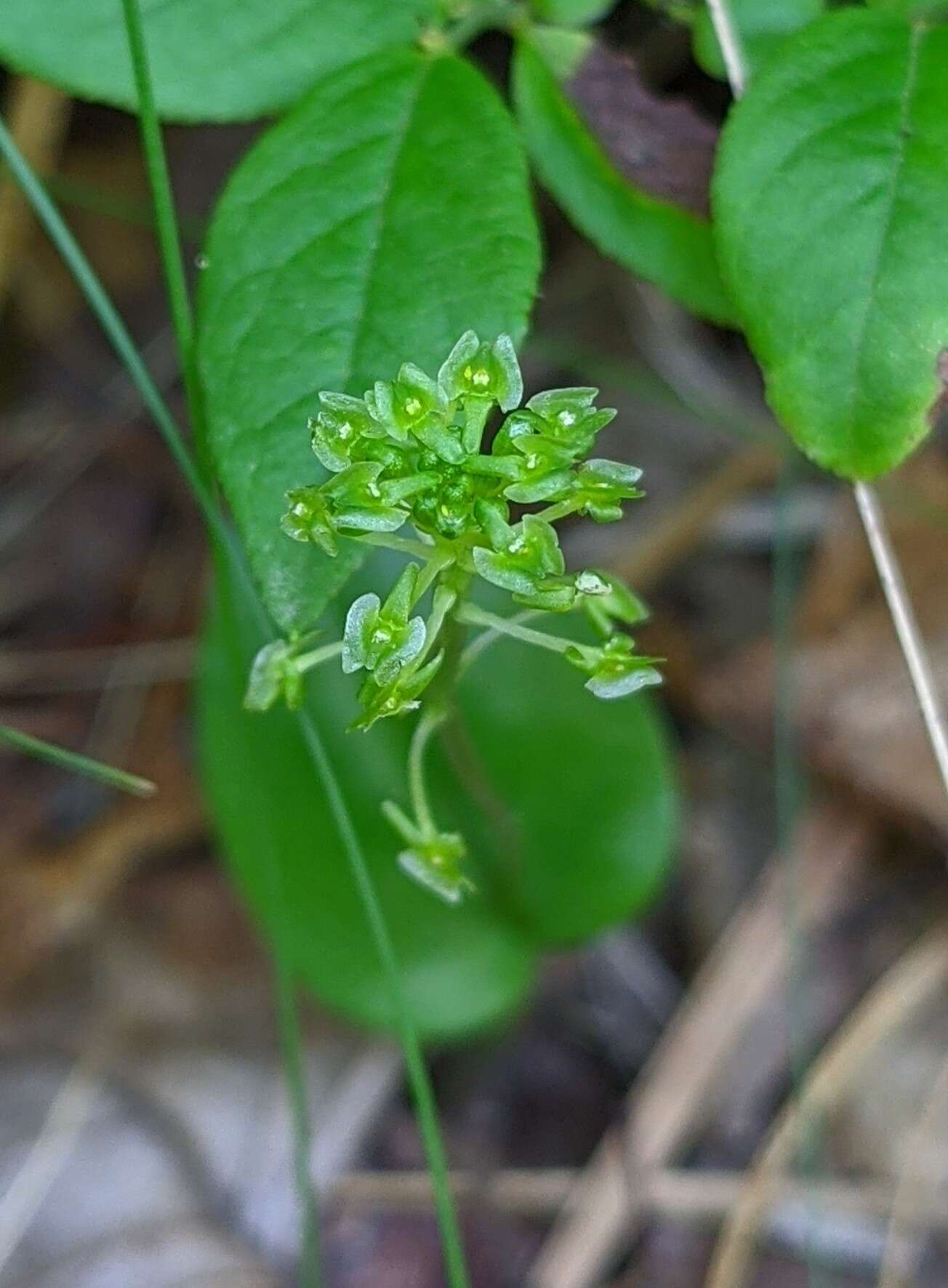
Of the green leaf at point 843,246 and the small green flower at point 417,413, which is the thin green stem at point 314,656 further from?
the green leaf at point 843,246

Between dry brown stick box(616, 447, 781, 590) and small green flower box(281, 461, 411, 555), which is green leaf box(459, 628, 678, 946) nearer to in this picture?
dry brown stick box(616, 447, 781, 590)

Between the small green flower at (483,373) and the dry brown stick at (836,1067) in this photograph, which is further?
the dry brown stick at (836,1067)

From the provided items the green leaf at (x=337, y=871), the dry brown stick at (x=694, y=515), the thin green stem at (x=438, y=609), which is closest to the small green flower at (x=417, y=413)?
the thin green stem at (x=438, y=609)

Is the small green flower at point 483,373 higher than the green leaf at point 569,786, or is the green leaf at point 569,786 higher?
the small green flower at point 483,373

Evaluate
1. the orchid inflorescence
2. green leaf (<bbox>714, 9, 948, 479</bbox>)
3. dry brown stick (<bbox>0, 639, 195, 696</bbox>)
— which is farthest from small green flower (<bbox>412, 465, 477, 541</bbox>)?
dry brown stick (<bbox>0, 639, 195, 696</bbox>)

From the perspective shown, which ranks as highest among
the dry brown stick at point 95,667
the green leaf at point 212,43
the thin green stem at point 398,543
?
the green leaf at point 212,43

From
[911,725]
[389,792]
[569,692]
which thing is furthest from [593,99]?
[911,725]

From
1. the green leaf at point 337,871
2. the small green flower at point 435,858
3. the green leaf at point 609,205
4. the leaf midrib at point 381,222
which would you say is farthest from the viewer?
the green leaf at point 337,871

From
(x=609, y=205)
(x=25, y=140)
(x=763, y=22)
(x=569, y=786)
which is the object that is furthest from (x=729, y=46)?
(x=25, y=140)

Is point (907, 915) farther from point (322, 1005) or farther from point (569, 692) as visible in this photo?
point (322, 1005)
